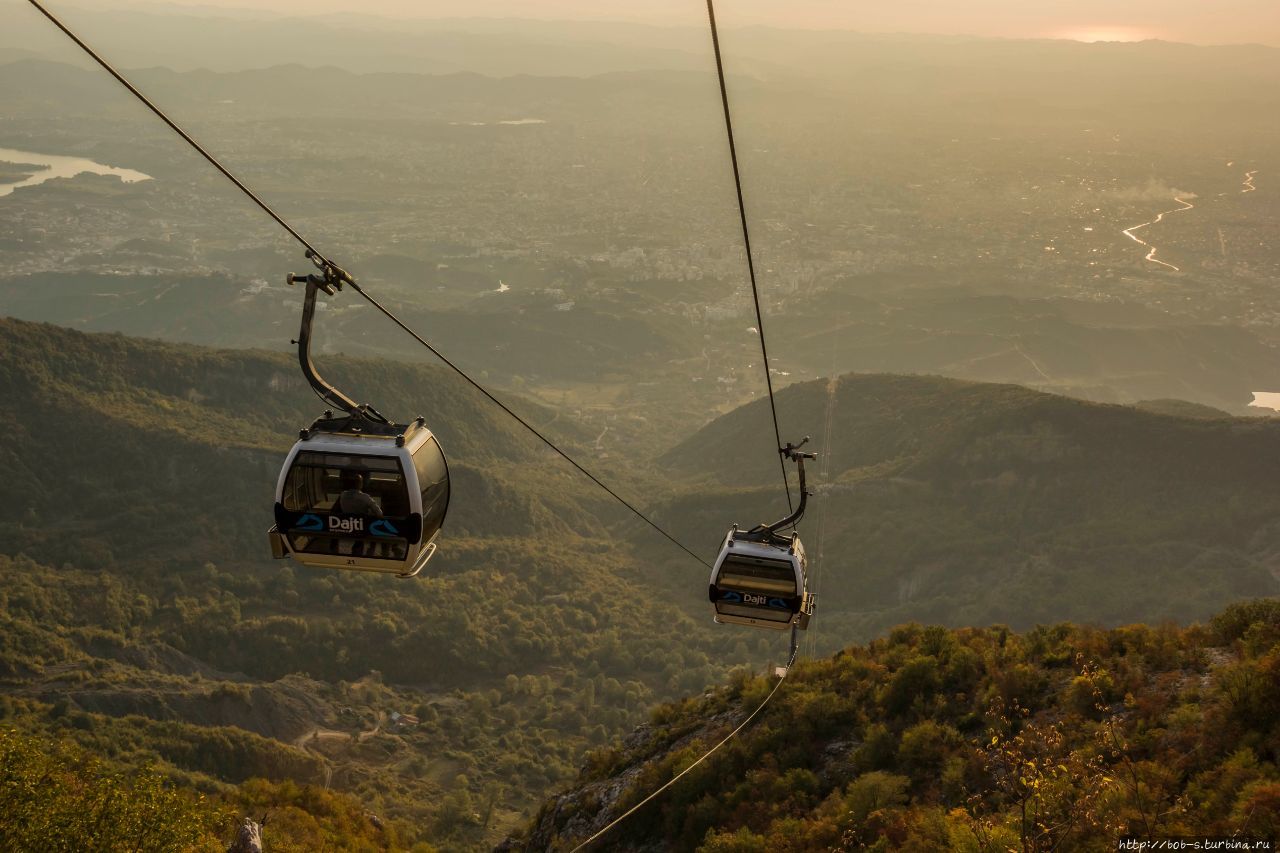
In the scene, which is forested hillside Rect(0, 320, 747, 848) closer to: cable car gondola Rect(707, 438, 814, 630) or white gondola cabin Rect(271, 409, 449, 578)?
cable car gondola Rect(707, 438, 814, 630)

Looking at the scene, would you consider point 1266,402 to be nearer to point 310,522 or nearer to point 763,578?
point 763,578

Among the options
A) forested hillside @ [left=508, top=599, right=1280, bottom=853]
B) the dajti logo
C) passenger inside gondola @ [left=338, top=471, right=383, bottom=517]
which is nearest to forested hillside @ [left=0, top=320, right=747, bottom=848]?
forested hillside @ [left=508, top=599, right=1280, bottom=853]

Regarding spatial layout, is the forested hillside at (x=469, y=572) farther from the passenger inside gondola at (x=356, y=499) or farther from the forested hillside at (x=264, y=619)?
the passenger inside gondola at (x=356, y=499)

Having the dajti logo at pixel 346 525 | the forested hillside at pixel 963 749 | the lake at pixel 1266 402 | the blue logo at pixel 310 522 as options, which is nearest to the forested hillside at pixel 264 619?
the forested hillside at pixel 963 749

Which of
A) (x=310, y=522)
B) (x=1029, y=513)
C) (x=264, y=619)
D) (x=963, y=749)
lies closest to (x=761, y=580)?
(x=963, y=749)

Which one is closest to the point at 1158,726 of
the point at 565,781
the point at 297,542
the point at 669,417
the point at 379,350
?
the point at 297,542

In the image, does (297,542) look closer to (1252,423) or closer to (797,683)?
(797,683)
